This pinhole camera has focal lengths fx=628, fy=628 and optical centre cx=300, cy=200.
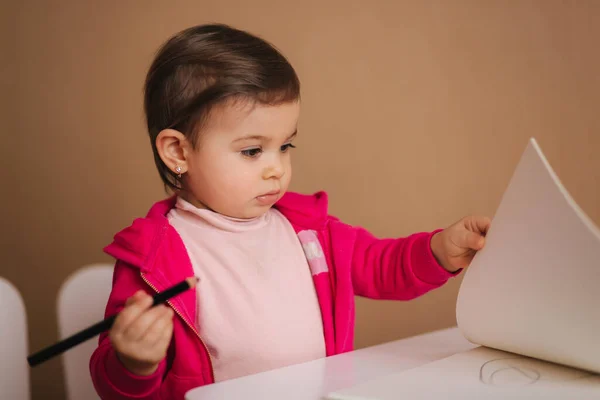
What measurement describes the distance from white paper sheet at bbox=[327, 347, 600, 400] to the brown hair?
410 mm

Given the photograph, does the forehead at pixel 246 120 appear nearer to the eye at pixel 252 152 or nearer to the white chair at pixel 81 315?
the eye at pixel 252 152

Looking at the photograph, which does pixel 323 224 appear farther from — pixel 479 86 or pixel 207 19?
pixel 479 86

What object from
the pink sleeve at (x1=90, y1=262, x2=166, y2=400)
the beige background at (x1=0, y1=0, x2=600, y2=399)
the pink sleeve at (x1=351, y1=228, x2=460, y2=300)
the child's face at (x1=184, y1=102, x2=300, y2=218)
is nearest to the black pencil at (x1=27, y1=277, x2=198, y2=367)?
the pink sleeve at (x1=90, y1=262, x2=166, y2=400)

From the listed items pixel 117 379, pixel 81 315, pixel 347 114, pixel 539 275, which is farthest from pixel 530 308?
pixel 347 114

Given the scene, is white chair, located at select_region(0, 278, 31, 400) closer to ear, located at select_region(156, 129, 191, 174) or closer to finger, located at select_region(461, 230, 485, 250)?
ear, located at select_region(156, 129, 191, 174)

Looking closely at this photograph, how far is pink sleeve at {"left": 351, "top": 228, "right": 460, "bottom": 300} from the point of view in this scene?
89 cm

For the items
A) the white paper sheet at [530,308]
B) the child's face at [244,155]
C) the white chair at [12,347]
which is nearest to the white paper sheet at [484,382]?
the white paper sheet at [530,308]

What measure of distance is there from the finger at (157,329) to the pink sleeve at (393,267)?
0.41m

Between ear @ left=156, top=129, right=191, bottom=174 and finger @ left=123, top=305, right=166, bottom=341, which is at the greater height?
ear @ left=156, top=129, right=191, bottom=174

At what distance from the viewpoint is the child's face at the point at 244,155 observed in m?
0.82

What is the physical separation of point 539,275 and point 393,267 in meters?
0.36

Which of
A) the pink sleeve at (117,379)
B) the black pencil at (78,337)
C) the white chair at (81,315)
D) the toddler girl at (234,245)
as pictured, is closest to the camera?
the black pencil at (78,337)

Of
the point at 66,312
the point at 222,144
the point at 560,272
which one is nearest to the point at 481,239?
the point at 560,272

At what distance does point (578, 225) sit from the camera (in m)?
0.54
